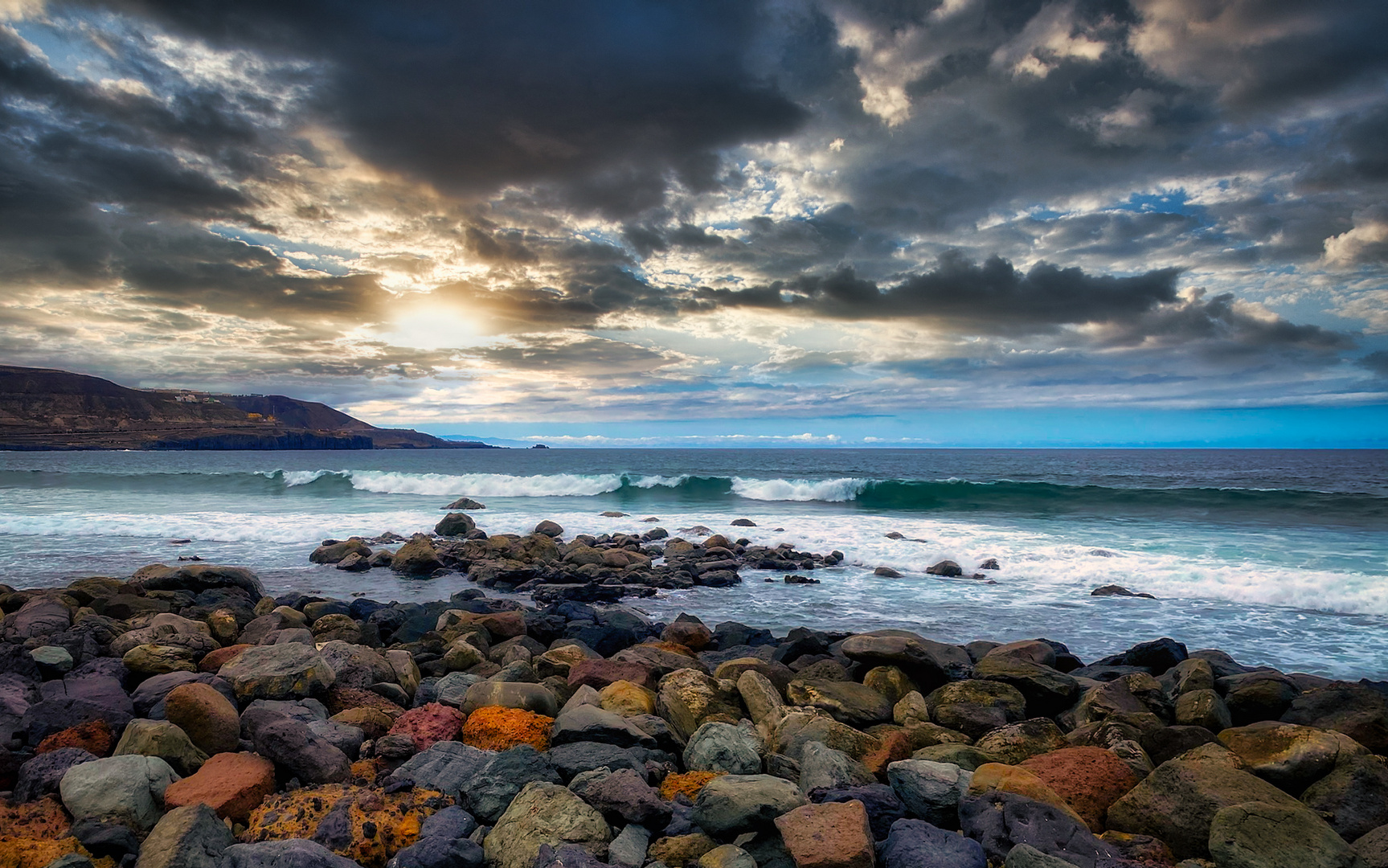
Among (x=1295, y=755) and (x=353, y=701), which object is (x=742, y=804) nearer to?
(x=353, y=701)

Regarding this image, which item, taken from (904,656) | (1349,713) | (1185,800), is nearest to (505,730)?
(904,656)

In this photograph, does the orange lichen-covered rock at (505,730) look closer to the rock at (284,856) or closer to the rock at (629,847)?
the rock at (629,847)

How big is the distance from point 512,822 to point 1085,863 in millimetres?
2676

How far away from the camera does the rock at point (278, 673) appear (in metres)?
4.84

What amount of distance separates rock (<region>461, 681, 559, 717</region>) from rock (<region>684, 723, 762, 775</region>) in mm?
1290

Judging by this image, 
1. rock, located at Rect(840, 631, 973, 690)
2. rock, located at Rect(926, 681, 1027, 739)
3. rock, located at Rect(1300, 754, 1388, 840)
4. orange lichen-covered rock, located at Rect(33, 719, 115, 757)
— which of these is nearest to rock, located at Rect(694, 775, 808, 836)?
rock, located at Rect(926, 681, 1027, 739)

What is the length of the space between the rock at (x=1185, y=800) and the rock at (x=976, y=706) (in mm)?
1547

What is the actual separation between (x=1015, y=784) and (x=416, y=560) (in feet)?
43.8

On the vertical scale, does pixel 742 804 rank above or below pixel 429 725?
above

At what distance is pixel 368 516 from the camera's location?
76.8ft

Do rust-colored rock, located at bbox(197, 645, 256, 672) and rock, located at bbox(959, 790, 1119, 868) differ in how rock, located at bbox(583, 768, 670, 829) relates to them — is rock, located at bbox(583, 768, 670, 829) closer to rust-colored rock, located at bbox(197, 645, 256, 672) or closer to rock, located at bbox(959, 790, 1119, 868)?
rock, located at bbox(959, 790, 1119, 868)

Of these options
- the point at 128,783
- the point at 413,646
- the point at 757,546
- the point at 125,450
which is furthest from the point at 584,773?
the point at 125,450

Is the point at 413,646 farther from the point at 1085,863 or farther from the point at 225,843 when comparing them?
the point at 1085,863

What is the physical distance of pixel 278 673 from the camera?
4.96 meters
